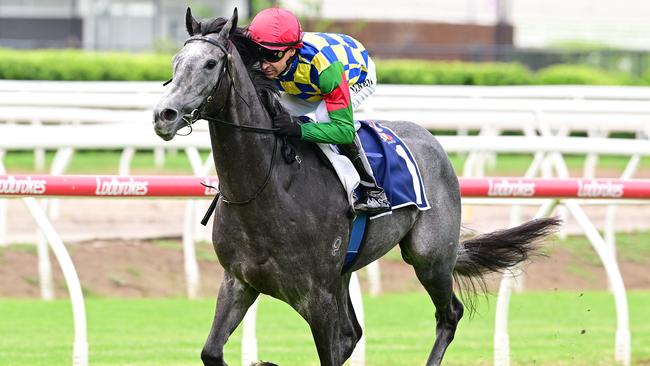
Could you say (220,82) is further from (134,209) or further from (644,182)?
(134,209)

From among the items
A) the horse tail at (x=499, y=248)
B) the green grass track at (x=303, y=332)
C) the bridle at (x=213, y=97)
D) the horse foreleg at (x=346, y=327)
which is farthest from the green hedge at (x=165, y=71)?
the bridle at (x=213, y=97)

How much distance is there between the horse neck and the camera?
4.29m

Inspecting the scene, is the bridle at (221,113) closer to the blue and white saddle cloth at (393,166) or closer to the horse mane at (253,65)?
the horse mane at (253,65)

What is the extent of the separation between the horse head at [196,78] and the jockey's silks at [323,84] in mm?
357

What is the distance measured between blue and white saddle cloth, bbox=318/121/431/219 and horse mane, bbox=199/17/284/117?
55 cm

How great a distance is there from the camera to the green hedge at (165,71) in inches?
712

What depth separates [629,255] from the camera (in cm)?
1027

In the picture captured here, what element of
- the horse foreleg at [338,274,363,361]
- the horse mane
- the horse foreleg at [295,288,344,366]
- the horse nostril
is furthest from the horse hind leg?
the horse nostril

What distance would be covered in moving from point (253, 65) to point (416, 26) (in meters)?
22.5

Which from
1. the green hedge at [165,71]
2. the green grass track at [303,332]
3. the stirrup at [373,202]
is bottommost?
the green hedge at [165,71]

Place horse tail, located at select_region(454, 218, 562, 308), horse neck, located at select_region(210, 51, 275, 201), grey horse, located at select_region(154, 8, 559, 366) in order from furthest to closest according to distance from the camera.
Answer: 1. horse tail, located at select_region(454, 218, 562, 308)
2. horse neck, located at select_region(210, 51, 275, 201)
3. grey horse, located at select_region(154, 8, 559, 366)

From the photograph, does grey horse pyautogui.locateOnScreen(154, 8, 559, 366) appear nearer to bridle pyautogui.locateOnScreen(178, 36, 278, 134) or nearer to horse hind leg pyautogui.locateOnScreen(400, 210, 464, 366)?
bridle pyautogui.locateOnScreen(178, 36, 278, 134)

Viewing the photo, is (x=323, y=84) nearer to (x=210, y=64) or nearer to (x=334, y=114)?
(x=334, y=114)

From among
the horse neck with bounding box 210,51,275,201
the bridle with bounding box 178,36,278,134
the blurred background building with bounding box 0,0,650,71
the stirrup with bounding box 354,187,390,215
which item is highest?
the bridle with bounding box 178,36,278,134
